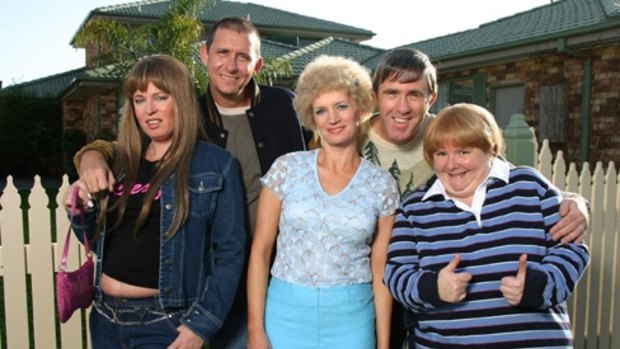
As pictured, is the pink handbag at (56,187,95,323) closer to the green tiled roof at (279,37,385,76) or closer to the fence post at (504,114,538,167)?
the fence post at (504,114,538,167)

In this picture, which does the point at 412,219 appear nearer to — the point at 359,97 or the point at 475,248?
the point at 475,248

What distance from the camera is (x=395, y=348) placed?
2.52 m

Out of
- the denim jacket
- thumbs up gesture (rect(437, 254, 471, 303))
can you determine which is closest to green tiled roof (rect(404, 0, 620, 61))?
thumbs up gesture (rect(437, 254, 471, 303))

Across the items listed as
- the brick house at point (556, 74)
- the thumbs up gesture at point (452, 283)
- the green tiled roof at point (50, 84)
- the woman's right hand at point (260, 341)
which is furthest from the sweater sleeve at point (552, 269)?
the green tiled roof at point (50, 84)

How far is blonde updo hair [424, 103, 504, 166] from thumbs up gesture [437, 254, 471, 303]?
1.39 ft

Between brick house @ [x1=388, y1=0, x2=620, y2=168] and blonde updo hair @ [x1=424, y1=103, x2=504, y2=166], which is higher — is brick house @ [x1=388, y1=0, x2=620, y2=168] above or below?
above

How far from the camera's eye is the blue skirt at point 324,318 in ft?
7.05

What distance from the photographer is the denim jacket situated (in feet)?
7.00

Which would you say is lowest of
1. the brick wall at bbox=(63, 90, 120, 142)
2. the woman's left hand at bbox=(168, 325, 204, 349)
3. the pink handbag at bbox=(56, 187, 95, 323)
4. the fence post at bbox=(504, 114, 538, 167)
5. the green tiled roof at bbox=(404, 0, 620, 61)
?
the woman's left hand at bbox=(168, 325, 204, 349)

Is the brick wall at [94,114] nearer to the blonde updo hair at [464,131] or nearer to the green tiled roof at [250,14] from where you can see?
the green tiled roof at [250,14]

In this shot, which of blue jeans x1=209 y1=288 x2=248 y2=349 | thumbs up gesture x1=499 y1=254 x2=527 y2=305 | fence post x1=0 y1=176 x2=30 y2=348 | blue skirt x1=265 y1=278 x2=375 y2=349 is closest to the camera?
thumbs up gesture x1=499 y1=254 x2=527 y2=305

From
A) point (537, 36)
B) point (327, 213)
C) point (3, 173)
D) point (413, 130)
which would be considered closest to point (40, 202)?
point (327, 213)

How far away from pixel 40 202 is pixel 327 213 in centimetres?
222

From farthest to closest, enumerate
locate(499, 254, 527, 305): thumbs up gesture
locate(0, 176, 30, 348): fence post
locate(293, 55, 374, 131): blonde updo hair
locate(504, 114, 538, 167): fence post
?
locate(504, 114, 538, 167): fence post → locate(0, 176, 30, 348): fence post → locate(293, 55, 374, 131): blonde updo hair → locate(499, 254, 527, 305): thumbs up gesture
